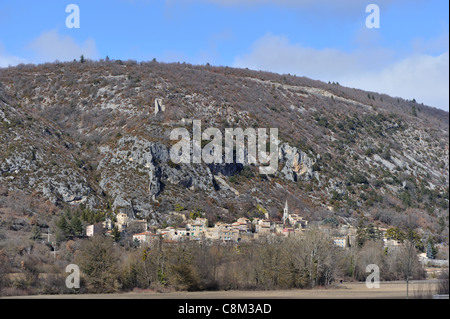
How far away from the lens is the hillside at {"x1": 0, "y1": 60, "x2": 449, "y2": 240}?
91500 mm

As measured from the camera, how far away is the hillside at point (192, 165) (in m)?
91.5

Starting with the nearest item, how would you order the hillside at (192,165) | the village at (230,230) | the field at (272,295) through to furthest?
the field at (272,295), the village at (230,230), the hillside at (192,165)

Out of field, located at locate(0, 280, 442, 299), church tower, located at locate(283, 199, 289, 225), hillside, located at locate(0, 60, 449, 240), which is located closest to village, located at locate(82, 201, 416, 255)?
church tower, located at locate(283, 199, 289, 225)

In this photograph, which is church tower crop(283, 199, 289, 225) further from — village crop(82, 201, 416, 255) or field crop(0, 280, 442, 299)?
field crop(0, 280, 442, 299)

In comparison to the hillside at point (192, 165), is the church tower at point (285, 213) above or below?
below

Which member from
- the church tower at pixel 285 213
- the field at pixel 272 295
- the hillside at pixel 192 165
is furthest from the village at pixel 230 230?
the field at pixel 272 295

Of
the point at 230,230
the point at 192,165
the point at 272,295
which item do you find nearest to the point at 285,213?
the point at 230,230

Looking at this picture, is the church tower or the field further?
the church tower

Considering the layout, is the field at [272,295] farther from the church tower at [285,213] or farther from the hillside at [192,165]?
the church tower at [285,213]

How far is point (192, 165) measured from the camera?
101 meters

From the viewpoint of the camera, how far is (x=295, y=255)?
208 ft
